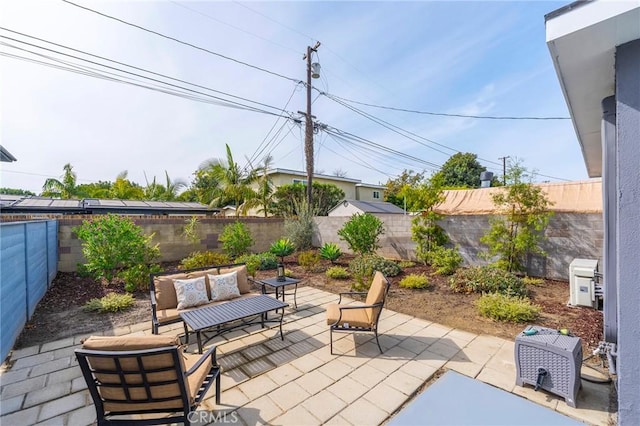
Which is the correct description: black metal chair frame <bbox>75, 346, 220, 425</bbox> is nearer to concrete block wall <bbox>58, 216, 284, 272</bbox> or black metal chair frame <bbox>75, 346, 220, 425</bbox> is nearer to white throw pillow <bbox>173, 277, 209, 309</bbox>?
white throw pillow <bbox>173, 277, 209, 309</bbox>

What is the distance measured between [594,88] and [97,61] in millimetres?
10703

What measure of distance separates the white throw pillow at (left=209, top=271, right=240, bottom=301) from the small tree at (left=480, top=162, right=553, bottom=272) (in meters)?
7.34

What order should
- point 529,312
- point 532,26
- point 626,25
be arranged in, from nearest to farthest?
point 626,25
point 529,312
point 532,26

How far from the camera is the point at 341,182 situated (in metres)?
24.9

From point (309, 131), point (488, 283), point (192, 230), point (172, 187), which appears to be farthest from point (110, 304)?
point (172, 187)

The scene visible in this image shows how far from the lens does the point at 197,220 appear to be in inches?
414

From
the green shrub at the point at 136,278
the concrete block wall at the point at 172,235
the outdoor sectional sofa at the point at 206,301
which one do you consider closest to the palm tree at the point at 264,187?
the concrete block wall at the point at 172,235

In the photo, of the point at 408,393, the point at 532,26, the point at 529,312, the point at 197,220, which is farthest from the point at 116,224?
the point at 532,26

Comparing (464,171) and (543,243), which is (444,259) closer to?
(543,243)

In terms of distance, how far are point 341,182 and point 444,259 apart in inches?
680

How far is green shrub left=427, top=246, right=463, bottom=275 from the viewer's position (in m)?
8.13

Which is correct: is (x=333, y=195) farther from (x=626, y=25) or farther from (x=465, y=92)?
(x=626, y=25)

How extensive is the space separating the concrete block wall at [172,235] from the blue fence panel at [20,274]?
1.76 meters

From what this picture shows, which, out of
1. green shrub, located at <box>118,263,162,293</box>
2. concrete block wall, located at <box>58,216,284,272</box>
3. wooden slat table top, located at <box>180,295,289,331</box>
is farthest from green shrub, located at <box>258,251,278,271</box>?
wooden slat table top, located at <box>180,295,289,331</box>
